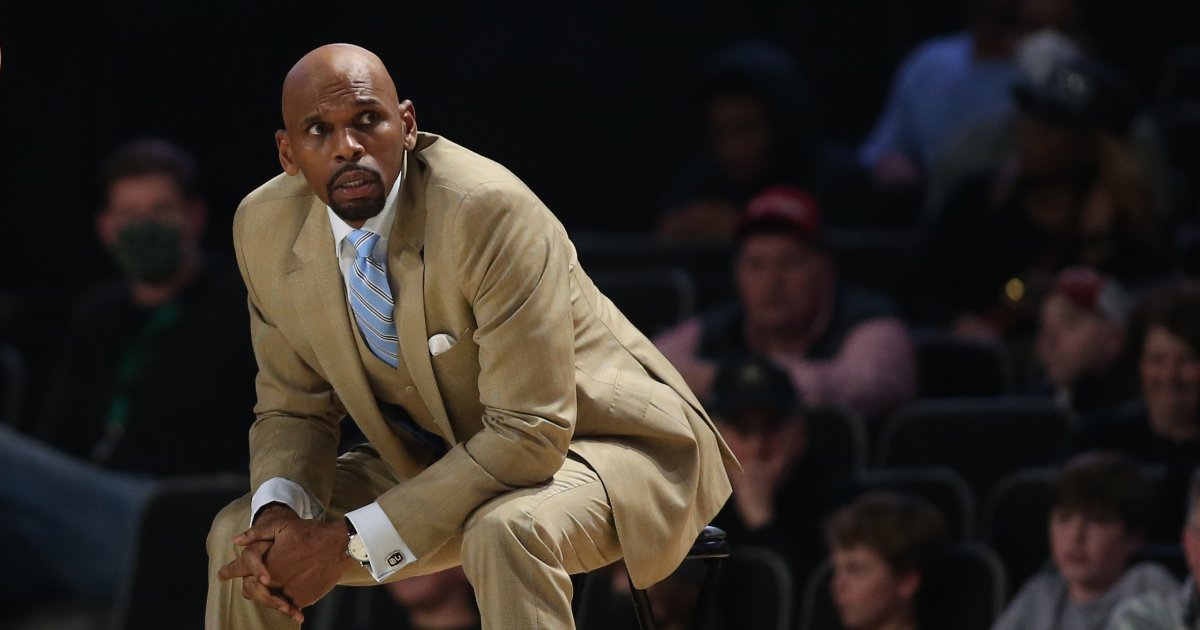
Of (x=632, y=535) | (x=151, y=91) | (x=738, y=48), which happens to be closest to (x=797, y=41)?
(x=738, y=48)

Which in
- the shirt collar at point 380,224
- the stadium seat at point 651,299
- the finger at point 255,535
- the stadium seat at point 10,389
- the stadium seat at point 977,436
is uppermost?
the shirt collar at point 380,224

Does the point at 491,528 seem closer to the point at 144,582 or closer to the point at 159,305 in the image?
the point at 144,582

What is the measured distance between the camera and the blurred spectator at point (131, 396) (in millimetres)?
4570

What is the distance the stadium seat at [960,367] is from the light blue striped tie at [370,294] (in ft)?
8.82

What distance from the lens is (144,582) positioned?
14.5 feet

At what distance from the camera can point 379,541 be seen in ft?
7.79

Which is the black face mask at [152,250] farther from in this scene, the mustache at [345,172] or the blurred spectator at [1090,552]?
the mustache at [345,172]

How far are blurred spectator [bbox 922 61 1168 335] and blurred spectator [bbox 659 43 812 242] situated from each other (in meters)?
0.78

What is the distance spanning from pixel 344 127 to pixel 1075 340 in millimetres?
2807

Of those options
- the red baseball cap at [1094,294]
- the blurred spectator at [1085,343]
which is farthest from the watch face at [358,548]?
the red baseball cap at [1094,294]

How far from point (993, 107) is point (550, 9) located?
5.65 ft

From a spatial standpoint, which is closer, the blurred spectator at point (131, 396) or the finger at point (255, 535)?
the finger at point (255, 535)

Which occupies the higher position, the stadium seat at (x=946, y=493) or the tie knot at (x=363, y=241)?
the tie knot at (x=363, y=241)

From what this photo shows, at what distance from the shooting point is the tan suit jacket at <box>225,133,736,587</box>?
2367mm
